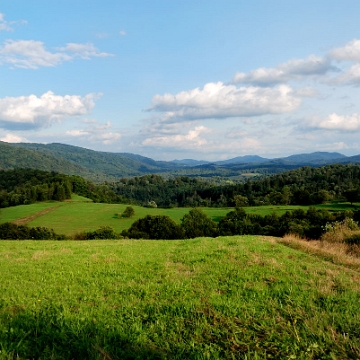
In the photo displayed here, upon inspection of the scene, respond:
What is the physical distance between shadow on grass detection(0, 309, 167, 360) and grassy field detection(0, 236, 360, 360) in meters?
0.02

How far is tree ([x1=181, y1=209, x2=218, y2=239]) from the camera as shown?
6066 centimetres

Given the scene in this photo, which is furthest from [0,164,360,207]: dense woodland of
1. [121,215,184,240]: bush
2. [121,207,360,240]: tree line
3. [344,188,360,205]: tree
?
[121,215,184,240]: bush

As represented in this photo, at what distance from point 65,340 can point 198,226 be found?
59141mm

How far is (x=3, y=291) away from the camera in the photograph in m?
8.62

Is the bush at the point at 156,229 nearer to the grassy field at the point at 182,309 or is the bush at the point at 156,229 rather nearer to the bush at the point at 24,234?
the bush at the point at 24,234

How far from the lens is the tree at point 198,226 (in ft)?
199

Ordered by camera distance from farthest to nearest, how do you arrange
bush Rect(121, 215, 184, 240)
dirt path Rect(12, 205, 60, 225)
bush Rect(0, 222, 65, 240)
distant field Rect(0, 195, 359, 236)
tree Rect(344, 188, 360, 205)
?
tree Rect(344, 188, 360, 205) → distant field Rect(0, 195, 359, 236) → dirt path Rect(12, 205, 60, 225) → bush Rect(121, 215, 184, 240) → bush Rect(0, 222, 65, 240)

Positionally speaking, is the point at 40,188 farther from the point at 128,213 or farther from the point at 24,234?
the point at 24,234

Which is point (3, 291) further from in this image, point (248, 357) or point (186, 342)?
point (248, 357)

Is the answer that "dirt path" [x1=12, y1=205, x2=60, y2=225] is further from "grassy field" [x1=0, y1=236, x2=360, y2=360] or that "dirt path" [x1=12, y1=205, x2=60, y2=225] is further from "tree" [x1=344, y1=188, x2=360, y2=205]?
"tree" [x1=344, y1=188, x2=360, y2=205]

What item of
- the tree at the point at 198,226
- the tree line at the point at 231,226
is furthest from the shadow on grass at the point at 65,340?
the tree at the point at 198,226

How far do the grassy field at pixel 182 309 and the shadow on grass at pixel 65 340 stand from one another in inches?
0.8

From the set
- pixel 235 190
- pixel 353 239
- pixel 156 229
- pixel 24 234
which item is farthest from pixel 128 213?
pixel 235 190

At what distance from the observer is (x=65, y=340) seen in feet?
18.1
